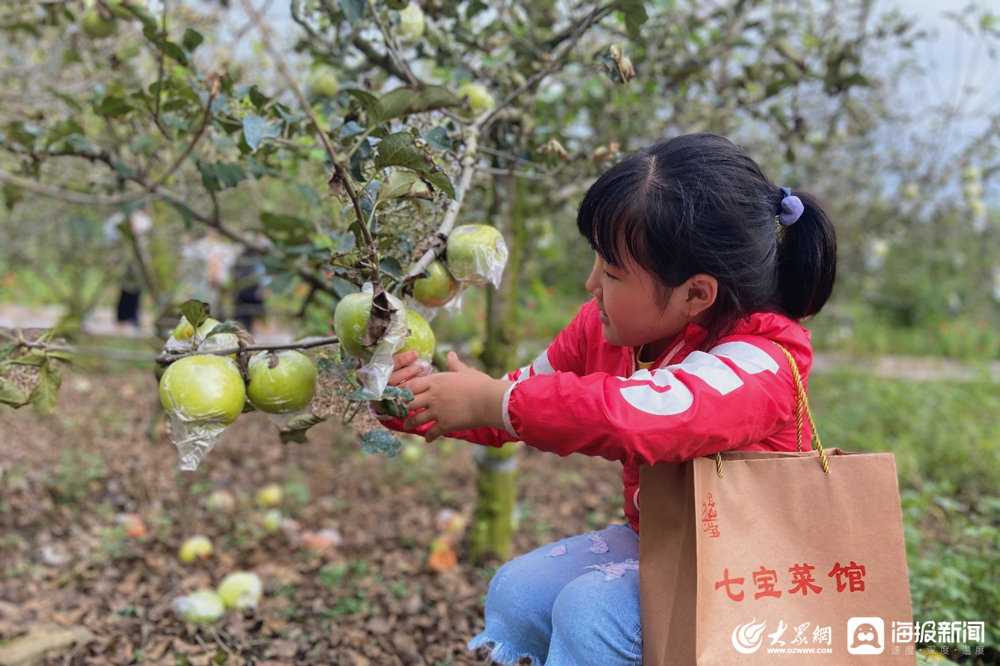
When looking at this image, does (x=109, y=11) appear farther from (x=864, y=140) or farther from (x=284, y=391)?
(x=864, y=140)

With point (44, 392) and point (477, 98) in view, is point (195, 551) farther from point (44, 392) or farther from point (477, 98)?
point (477, 98)

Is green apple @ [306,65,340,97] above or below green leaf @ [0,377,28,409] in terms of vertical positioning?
above

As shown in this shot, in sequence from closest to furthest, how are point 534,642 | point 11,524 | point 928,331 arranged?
point 534,642, point 11,524, point 928,331

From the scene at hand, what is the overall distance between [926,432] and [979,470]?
0.69m

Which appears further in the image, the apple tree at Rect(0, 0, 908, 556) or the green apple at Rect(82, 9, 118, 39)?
the green apple at Rect(82, 9, 118, 39)

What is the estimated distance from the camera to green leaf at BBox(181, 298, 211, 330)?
112 centimetres

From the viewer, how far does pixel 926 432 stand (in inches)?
161

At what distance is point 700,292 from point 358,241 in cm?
51

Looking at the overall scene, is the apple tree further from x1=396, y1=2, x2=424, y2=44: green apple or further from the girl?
the girl

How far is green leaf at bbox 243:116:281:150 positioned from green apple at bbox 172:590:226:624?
1364 millimetres

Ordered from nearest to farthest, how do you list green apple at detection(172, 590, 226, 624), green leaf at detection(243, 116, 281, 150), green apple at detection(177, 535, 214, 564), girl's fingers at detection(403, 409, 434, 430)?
1. girl's fingers at detection(403, 409, 434, 430)
2. green leaf at detection(243, 116, 281, 150)
3. green apple at detection(172, 590, 226, 624)
4. green apple at detection(177, 535, 214, 564)

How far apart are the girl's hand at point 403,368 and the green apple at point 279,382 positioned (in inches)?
4.6

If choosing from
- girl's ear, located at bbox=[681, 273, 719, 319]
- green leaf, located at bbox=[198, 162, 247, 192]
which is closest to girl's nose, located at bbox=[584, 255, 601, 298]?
girl's ear, located at bbox=[681, 273, 719, 319]

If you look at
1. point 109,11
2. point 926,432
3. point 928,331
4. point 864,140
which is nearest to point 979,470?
point 926,432
